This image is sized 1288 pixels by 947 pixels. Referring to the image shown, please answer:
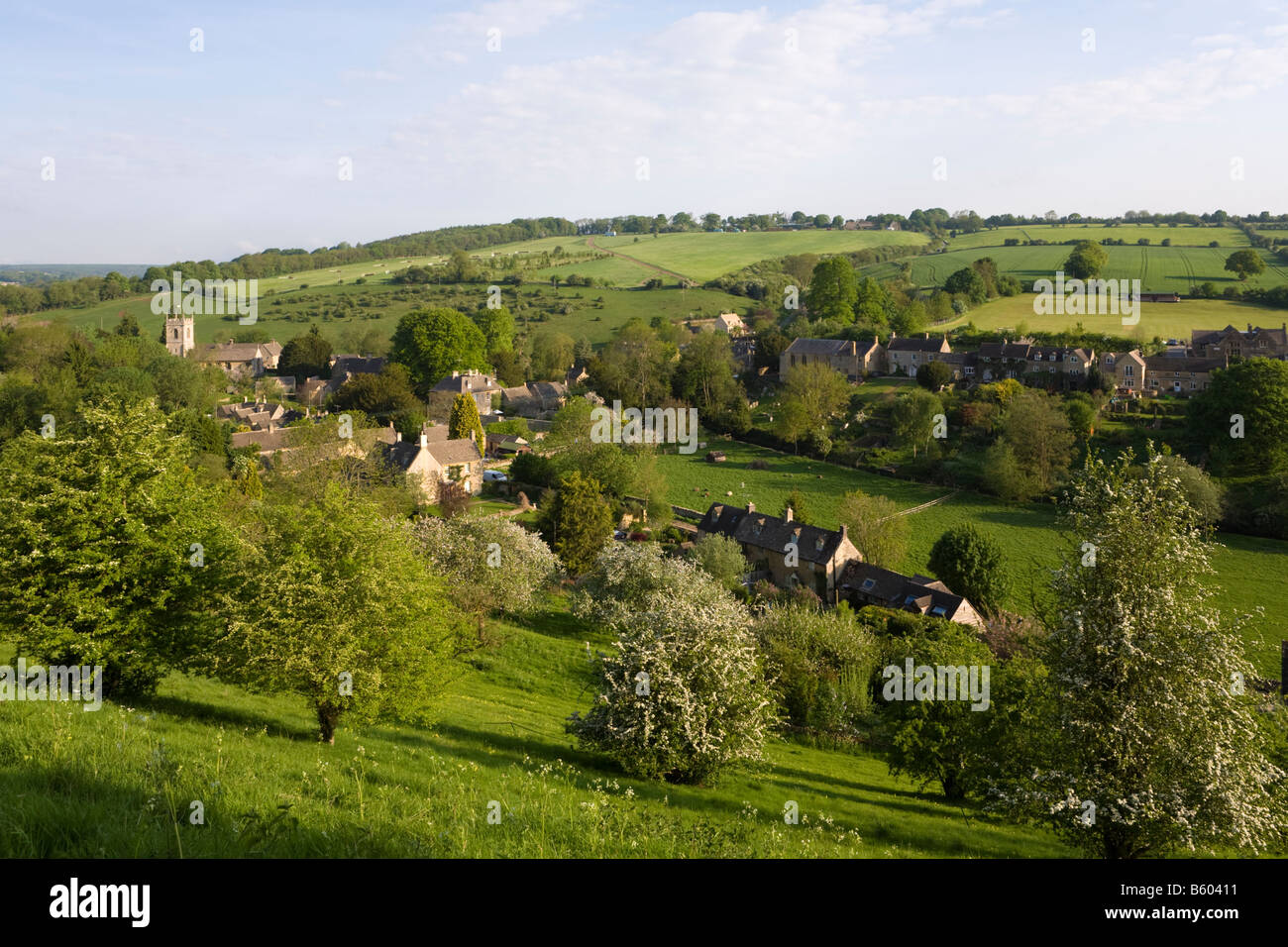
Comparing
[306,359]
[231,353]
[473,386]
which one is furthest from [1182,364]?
[231,353]

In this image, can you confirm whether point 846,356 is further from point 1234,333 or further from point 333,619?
point 333,619

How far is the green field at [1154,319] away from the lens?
10194cm

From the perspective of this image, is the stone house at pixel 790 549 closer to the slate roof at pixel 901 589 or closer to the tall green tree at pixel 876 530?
the slate roof at pixel 901 589

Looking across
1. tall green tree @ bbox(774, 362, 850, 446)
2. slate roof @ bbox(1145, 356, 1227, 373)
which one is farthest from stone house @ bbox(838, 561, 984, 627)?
slate roof @ bbox(1145, 356, 1227, 373)

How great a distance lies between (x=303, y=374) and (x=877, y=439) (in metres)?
79.9

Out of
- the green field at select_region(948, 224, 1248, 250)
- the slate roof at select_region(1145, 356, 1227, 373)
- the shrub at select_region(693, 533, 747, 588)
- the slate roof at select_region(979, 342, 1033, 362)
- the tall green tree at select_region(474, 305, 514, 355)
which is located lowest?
the shrub at select_region(693, 533, 747, 588)

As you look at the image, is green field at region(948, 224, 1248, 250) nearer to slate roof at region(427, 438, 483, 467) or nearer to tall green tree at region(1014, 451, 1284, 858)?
slate roof at region(427, 438, 483, 467)

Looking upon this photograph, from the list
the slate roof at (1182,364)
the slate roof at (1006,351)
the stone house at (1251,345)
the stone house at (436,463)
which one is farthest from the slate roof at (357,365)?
the stone house at (1251,345)

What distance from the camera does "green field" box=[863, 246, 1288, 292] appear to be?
5005 inches

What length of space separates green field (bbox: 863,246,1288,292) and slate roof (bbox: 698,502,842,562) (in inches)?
4086

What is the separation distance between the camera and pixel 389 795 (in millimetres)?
12047

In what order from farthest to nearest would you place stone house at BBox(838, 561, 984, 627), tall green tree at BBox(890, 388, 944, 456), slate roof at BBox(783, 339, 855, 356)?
slate roof at BBox(783, 339, 855, 356), tall green tree at BBox(890, 388, 944, 456), stone house at BBox(838, 561, 984, 627)
